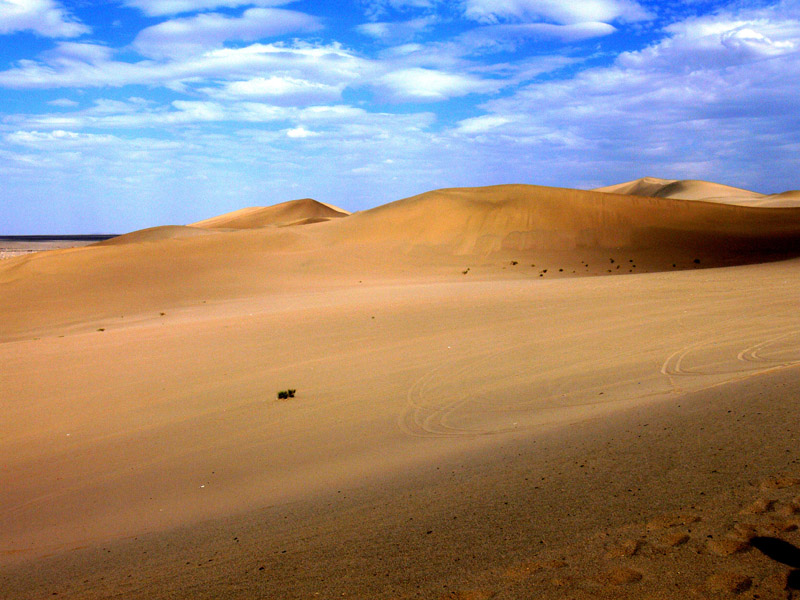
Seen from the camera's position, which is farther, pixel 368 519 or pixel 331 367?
pixel 331 367

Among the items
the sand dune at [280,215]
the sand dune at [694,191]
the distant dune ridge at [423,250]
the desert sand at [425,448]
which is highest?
the sand dune at [694,191]

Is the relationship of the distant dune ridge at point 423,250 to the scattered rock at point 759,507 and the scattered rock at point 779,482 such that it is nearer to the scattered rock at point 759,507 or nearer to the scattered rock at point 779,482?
the scattered rock at point 779,482

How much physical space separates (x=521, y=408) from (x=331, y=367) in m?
4.13

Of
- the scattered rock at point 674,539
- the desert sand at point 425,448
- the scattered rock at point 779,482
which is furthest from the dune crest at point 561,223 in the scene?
the scattered rock at point 674,539

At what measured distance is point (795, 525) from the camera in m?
3.69

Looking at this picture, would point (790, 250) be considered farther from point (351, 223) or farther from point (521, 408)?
point (521, 408)

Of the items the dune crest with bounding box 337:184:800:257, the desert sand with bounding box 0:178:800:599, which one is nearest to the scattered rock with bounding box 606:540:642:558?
the desert sand with bounding box 0:178:800:599

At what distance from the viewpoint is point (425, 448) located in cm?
677

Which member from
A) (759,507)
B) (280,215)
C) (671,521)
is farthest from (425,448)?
(280,215)

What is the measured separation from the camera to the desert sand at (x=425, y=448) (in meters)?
3.85

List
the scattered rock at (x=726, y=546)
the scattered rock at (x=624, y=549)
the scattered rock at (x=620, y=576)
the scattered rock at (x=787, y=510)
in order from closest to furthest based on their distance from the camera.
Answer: the scattered rock at (x=620, y=576)
the scattered rock at (x=726, y=546)
the scattered rock at (x=624, y=549)
the scattered rock at (x=787, y=510)

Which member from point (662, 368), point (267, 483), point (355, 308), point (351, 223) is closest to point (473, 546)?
point (267, 483)

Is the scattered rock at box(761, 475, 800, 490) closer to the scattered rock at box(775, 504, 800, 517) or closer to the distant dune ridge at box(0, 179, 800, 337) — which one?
the scattered rock at box(775, 504, 800, 517)

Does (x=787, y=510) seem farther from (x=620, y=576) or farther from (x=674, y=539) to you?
(x=620, y=576)
